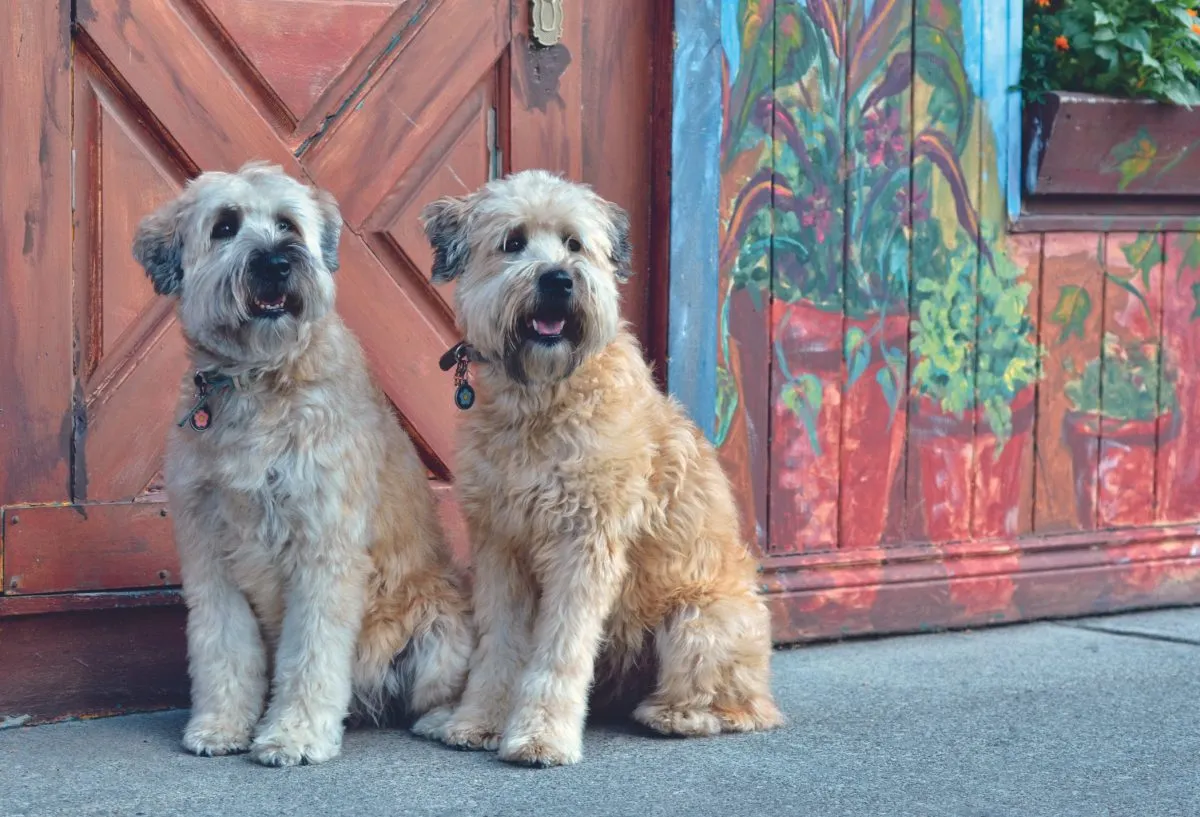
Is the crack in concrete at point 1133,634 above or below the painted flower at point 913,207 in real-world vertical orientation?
below

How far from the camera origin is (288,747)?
4.04m

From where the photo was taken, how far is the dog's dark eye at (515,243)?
4156mm

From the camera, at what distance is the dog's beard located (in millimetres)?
4000

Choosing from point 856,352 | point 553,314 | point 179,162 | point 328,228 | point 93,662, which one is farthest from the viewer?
point 856,352

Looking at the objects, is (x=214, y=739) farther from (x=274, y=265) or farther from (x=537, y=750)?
(x=274, y=265)

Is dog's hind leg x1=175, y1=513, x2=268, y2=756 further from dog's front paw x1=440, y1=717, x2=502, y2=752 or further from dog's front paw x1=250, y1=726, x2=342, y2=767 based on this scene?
dog's front paw x1=440, y1=717, x2=502, y2=752

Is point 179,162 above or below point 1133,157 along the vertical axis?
below

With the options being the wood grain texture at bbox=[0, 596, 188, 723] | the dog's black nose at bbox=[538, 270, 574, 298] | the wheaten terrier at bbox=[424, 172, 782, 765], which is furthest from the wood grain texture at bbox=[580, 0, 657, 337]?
the wood grain texture at bbox=[0, 596, 188, 723]

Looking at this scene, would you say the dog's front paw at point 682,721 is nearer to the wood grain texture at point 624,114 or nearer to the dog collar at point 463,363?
the dog collar at point 463,363

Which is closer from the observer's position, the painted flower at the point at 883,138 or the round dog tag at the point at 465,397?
the round dog tag at the point at 465,397

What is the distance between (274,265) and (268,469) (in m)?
0.56

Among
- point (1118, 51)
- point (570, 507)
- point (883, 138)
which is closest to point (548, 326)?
point (570, 507)

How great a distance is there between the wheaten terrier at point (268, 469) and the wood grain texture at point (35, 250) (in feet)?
1.84

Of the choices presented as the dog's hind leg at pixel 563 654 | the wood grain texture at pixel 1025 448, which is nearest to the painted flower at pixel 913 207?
the wood grain texture at pixel 1025 448
